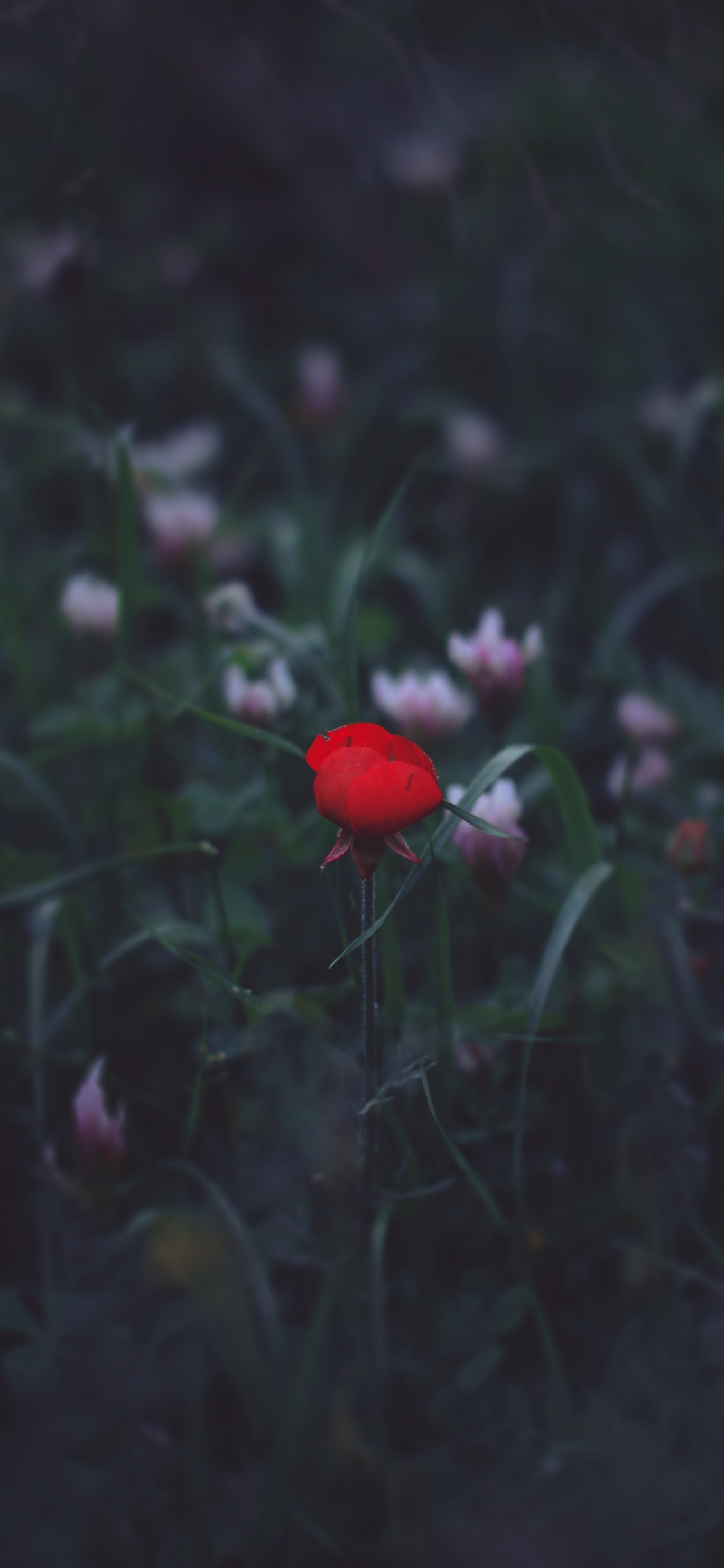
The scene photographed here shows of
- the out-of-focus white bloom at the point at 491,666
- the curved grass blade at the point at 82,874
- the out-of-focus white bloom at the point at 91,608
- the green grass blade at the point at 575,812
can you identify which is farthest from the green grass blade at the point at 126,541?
the green grass blade at the point at 575,812

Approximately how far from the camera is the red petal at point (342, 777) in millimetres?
771

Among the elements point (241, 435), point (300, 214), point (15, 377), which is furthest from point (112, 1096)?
point (300, 214)

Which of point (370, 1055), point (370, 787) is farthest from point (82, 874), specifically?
point (370, 787)

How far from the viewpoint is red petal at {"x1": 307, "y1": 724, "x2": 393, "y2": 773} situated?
0.80 m

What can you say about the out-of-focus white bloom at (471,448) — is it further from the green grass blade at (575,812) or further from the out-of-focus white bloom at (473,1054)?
the out-of-focus white bloom at (473,1054)

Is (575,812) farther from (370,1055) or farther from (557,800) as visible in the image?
(370,1055)

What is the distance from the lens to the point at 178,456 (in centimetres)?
209

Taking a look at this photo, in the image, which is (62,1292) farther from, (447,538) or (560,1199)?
(447,538)

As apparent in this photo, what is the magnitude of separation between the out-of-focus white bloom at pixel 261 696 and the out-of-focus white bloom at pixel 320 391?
4.33 ft

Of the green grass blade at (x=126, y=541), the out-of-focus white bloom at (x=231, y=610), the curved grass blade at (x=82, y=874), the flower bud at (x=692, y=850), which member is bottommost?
the flower bud at (x=692, y=850)

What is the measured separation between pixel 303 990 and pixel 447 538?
1286mm

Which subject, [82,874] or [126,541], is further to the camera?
[126,541]

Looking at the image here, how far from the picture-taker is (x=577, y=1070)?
123cm

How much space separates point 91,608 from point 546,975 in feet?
2.90
